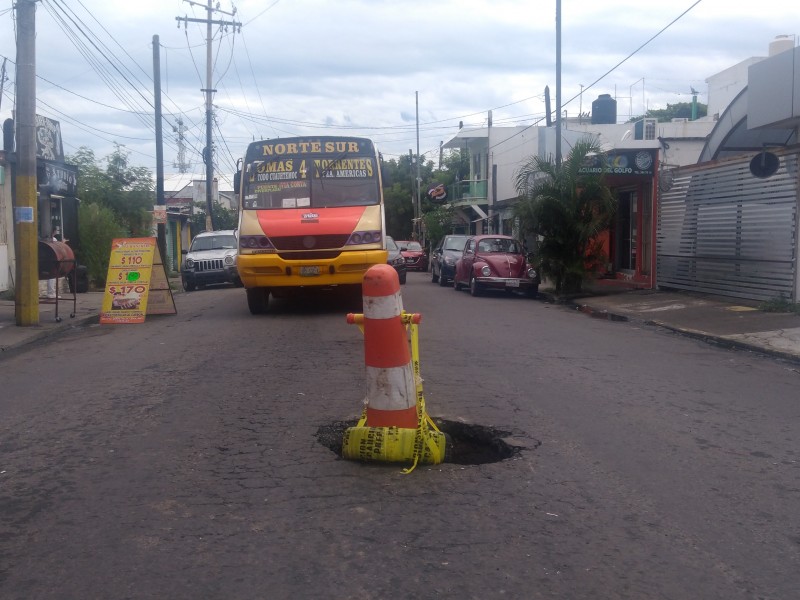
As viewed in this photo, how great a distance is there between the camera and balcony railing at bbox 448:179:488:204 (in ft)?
148

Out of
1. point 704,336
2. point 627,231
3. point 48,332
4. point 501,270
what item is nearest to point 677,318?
point 704,336

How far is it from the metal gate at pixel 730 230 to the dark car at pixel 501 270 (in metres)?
3.20

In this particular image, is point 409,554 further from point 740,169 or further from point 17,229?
point 740,169

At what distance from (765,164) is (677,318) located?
3.04 m

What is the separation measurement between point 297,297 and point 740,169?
9.39m

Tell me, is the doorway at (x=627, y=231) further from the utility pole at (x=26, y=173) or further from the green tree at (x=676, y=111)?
the green tree at (x=676, y=111)

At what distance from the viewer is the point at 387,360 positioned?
225 inches

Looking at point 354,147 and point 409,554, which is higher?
point 354,147

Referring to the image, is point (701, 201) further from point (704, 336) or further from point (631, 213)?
point (704, 336)

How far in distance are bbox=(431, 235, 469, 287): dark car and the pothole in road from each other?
18.5 m

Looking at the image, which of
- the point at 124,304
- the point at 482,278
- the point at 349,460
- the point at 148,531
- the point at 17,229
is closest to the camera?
the point at 148,531

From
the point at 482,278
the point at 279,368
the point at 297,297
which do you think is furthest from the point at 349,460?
the point at 482,278

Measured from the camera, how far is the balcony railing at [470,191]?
148 feet

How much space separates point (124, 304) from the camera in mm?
14961
